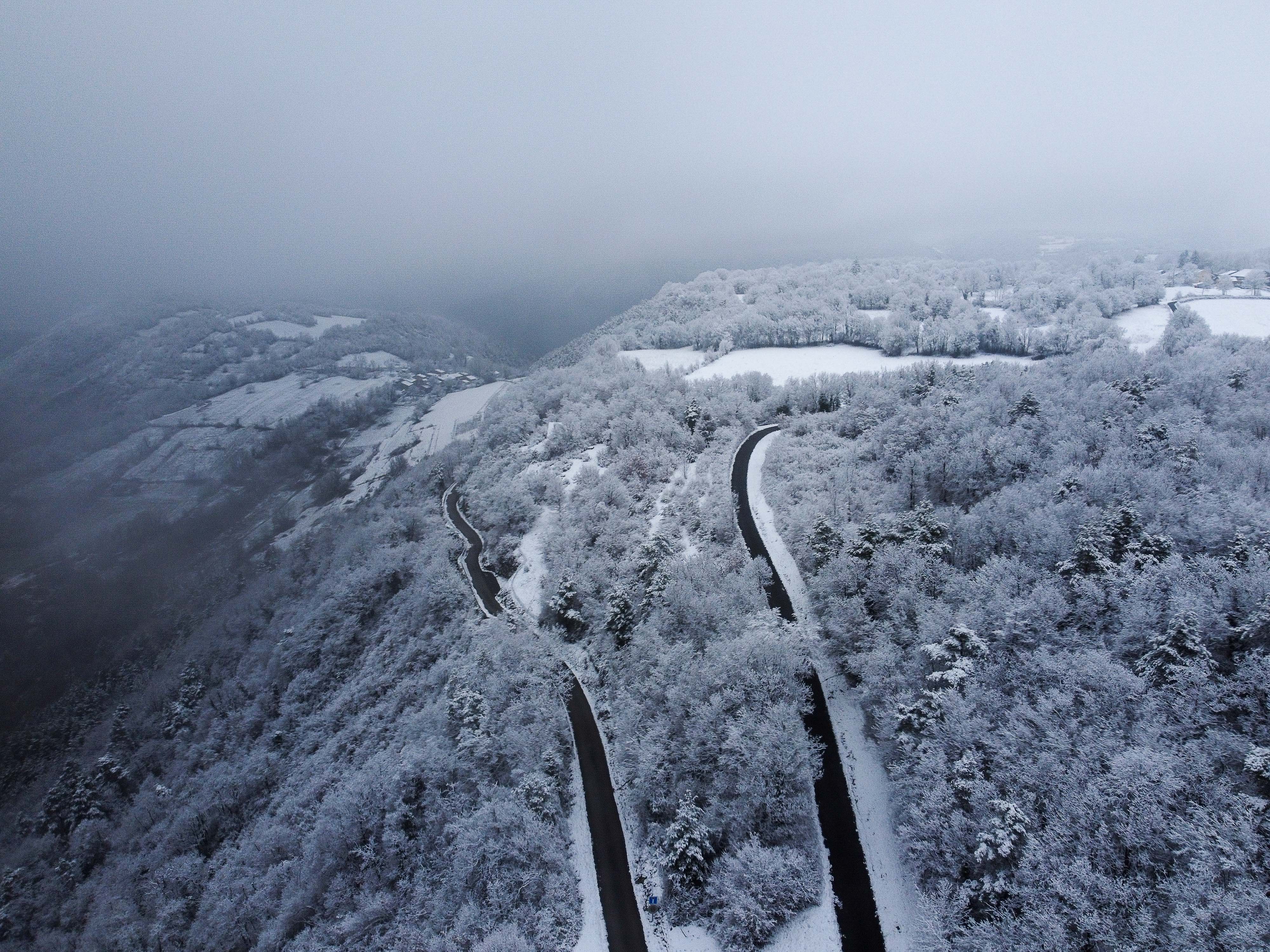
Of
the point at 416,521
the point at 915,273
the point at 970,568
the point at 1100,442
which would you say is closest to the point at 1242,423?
the point at 1100,442

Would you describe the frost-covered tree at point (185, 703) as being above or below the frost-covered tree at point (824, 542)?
below

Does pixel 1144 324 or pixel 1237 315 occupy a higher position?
pixel 1237 315

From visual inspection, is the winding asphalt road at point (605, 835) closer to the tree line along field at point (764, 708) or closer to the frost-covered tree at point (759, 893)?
the tree line along field at point (764, 708)

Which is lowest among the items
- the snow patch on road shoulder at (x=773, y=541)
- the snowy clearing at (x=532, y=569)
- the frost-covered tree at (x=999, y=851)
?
the snowy clearing at (x=532, y=569)

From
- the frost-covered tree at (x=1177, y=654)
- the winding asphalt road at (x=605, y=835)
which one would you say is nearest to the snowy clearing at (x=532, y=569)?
the winding asphalt road at (x=605, y=835)

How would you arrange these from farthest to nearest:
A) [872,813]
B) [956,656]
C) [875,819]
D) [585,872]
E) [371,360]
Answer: [371,360] < [585,872] < [872,813] < [875,819] < [956,656]

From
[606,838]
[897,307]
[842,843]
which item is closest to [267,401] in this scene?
[606,838]

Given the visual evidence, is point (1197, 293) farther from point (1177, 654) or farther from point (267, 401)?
point (267, 401)
